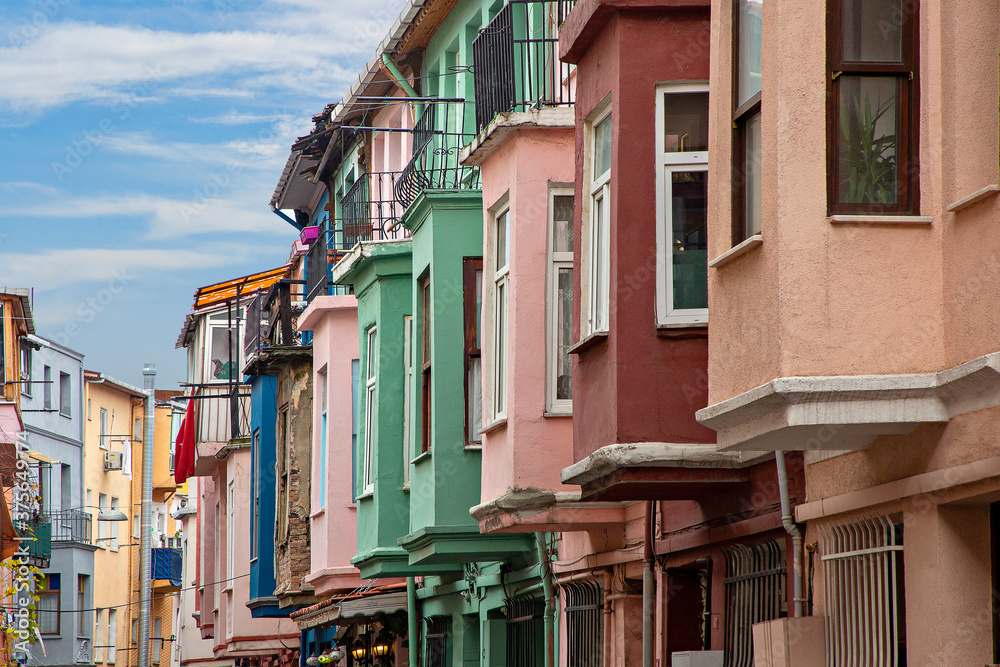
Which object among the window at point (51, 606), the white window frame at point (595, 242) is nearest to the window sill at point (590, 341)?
the white window frame at point (595, 242)

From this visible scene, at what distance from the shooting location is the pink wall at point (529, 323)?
44.1 ft

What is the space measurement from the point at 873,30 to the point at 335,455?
1480cm

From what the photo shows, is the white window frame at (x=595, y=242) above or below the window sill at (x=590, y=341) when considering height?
above

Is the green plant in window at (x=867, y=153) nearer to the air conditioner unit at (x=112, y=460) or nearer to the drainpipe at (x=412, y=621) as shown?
the drainpipe at (x=412, y=621)

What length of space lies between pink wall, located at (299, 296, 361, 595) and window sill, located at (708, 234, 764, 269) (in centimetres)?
1334

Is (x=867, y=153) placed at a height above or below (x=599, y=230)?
below

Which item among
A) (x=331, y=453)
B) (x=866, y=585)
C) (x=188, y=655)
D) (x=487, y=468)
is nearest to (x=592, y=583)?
(x=487, y=468)

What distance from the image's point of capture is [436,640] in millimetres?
20625

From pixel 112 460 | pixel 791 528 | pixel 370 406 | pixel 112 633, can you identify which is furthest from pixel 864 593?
pixel 112 460

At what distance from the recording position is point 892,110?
8078mm

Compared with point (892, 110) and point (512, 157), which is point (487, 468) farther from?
point (892, 110)

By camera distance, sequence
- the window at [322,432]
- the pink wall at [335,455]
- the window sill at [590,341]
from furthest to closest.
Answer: the window at [322,432] < the pink wall at [335,455] < the window sill at [590,341]

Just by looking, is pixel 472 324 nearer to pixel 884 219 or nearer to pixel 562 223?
pixel 562 223

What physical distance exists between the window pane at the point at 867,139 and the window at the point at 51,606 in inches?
1791
